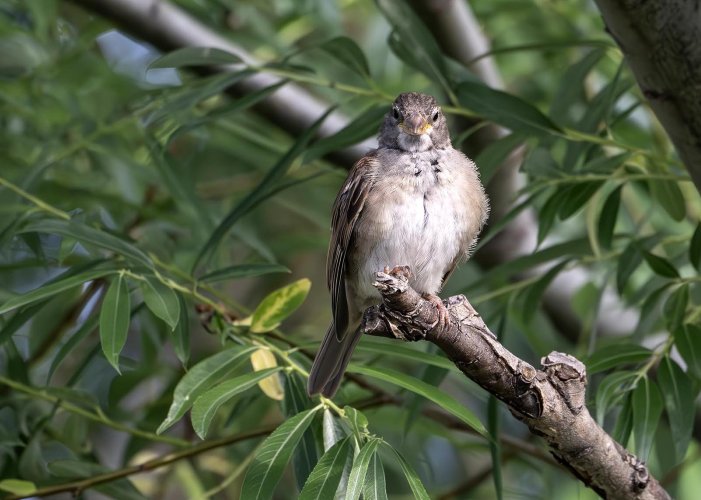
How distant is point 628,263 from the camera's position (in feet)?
12.8

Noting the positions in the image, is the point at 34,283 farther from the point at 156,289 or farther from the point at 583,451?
the point at 583,451

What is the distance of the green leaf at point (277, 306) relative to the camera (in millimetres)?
3570

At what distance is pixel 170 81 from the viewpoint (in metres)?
6.07

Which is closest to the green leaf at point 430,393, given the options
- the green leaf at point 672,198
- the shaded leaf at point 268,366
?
the shaded leaf at point 268,366

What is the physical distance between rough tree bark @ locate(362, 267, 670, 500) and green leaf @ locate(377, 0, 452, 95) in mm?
1156

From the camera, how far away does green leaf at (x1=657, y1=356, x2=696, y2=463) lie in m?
3.37

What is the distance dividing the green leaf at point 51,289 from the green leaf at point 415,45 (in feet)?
4.41

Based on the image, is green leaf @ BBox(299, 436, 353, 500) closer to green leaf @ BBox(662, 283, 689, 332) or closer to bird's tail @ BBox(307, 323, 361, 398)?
bird's tail @ BBox(307, 323, 361, 398)

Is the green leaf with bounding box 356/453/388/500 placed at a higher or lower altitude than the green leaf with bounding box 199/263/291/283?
lower

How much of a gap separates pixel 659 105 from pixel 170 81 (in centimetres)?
342

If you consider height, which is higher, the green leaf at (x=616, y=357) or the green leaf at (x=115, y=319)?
the green leaf at (x=616, y=357)

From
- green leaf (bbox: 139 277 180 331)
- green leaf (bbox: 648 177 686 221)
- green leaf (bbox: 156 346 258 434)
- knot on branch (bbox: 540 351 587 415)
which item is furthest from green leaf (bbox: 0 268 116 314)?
green leaf (bbox: 648 177 686 221)

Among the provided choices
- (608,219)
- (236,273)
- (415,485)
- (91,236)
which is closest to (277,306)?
(236,273)

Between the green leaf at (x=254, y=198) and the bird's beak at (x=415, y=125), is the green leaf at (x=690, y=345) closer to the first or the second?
the bird's beak at (x=415, y=125)
